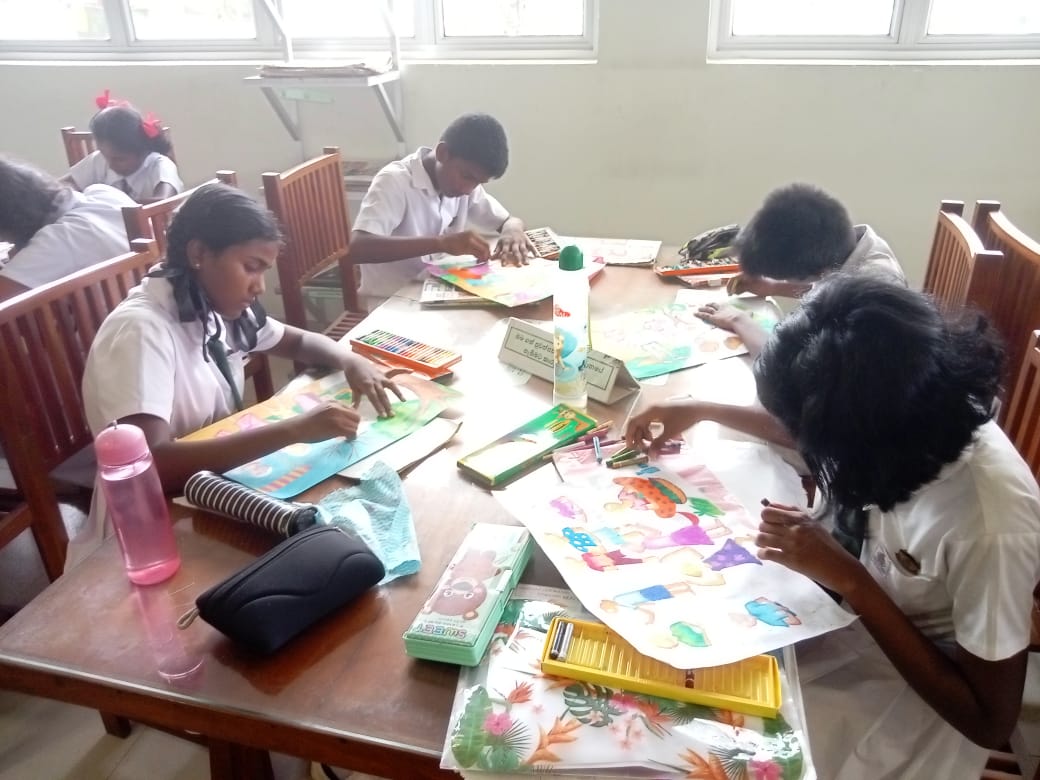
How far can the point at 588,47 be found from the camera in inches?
106

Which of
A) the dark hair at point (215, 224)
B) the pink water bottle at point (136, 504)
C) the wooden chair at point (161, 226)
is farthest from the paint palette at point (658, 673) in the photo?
the wooden chair at point (161, 226)

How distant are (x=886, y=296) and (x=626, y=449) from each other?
0.37 meters

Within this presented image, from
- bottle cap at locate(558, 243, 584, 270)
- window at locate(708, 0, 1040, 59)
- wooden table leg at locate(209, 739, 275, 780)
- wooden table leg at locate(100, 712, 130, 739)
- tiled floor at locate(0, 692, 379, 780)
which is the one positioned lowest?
tiled floor at locate(0, 692, 379, 780)

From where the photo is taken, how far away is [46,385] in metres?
1.34

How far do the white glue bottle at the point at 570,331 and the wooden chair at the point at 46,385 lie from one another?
85 cm

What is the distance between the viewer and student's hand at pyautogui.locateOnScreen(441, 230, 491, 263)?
179 centimetres

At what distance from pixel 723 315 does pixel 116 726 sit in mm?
1357

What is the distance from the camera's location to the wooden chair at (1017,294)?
1348 mm

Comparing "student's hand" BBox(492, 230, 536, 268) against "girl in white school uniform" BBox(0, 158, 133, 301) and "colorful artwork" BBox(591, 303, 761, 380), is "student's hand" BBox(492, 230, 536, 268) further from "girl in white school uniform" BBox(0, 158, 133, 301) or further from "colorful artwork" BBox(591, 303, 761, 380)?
"girl in white school uniform" BBox(0, 158, 133, 301)

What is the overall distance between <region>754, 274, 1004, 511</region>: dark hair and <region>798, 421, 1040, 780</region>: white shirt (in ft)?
0.16

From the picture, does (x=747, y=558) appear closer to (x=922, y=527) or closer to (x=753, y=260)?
(x=922, y=527)

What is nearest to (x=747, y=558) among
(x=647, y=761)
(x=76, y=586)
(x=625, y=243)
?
(x=647, y=761)

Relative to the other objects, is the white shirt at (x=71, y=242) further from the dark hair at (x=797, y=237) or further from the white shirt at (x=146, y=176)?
the dark hair at (x=797, y=237)

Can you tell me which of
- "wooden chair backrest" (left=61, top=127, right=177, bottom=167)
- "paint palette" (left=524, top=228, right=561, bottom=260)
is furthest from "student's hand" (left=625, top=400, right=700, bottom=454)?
"wooden chair backrest" (left=61, top=127, right=177, bottom=167)
